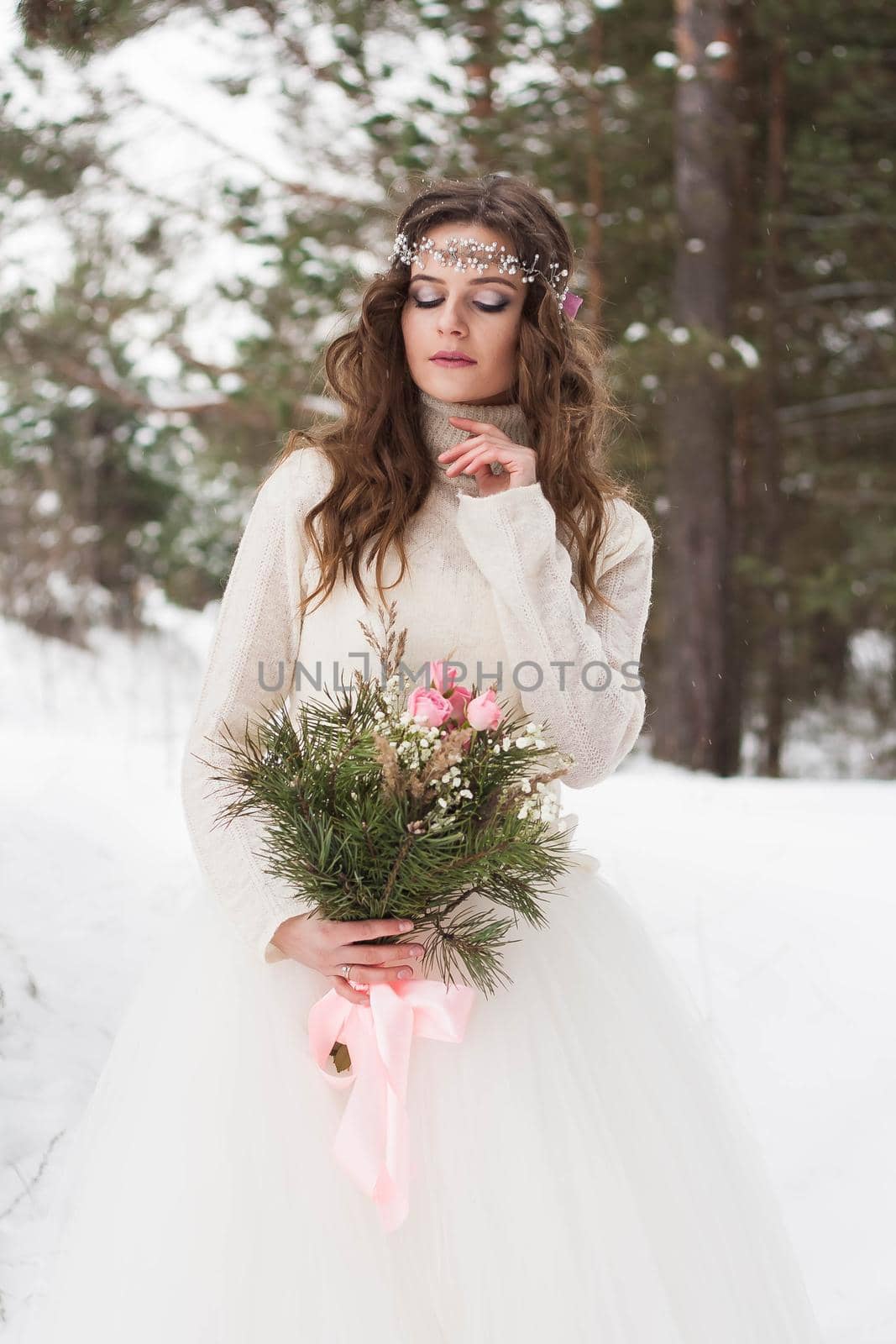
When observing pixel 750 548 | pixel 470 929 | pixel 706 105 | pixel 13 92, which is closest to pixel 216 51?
pixel 13 92

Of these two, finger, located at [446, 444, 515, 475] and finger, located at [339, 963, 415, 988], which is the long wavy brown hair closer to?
finger, located at [446, 444, 515, 475]

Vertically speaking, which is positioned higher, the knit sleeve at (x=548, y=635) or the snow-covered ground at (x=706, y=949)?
the knit sleeve at (x=548, y=635)

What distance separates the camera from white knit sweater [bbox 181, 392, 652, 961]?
6.18ft

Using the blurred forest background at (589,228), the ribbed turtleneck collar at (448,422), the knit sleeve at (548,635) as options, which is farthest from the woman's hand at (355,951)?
the blurred forest background at (589,228)

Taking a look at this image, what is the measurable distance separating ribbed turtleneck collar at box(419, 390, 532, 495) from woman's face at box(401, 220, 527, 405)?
4 cm

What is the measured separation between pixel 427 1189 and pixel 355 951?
0.34 m

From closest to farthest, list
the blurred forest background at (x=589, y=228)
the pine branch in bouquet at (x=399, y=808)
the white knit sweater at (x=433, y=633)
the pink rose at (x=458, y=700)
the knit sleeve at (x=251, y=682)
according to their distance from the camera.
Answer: the pine branch in bouquet at (x=399, y=808) → the pink rose at (x=458, y=700) → the knit sleeve at (x=251, y=682) → the white knit sweater at (x=433, y=633) → the blurred forest background at (x=589, y=228)

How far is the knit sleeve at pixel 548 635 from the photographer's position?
1900 millimetres

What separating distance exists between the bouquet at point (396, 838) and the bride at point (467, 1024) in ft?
0.15

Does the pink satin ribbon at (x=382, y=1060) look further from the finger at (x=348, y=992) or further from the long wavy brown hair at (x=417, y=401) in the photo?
the long wavy brown hair at (x=417, y=401)

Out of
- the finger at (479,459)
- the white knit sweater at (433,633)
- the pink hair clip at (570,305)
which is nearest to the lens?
the white knit sweater at (433,633)

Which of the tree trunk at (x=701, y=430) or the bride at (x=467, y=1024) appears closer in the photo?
the bride at (x=467, y=1024)

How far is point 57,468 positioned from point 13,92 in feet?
17.5

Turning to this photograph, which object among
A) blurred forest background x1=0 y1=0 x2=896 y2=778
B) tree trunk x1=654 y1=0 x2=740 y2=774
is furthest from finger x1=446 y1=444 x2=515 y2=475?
tree trunk x1=654 y1=0 x2=740 y2=774
